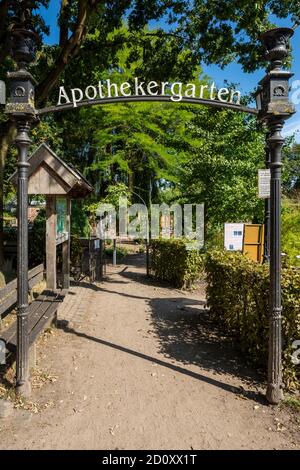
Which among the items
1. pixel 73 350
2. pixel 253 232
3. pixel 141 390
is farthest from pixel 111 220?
pixel 141 390

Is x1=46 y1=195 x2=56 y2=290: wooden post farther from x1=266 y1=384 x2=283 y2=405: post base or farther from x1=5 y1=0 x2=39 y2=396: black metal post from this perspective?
x1=266 y1=384 x2=283 y2=405: post base

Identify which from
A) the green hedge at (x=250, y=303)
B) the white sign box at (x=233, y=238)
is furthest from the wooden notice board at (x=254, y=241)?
the green hedge at (x=250, y=303)

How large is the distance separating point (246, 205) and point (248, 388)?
27.4 feet

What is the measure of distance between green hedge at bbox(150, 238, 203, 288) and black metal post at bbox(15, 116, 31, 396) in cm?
695

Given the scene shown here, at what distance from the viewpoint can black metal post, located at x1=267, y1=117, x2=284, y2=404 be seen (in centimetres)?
373

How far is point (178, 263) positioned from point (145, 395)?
7.02 m

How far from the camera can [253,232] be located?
723cm

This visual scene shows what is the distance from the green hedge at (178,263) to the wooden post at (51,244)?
4411mm

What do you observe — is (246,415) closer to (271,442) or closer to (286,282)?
(271,442)

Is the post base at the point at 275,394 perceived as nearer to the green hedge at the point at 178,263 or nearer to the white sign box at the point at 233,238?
the white sign box at the point at 233,238

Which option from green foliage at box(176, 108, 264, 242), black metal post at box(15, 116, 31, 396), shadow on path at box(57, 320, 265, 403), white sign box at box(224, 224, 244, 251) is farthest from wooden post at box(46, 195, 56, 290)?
green foliage at box(176, 108, 264, 242)

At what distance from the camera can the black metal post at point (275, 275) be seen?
373cm

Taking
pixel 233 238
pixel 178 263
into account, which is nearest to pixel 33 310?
pixel 233 238

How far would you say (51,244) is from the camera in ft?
23.7
